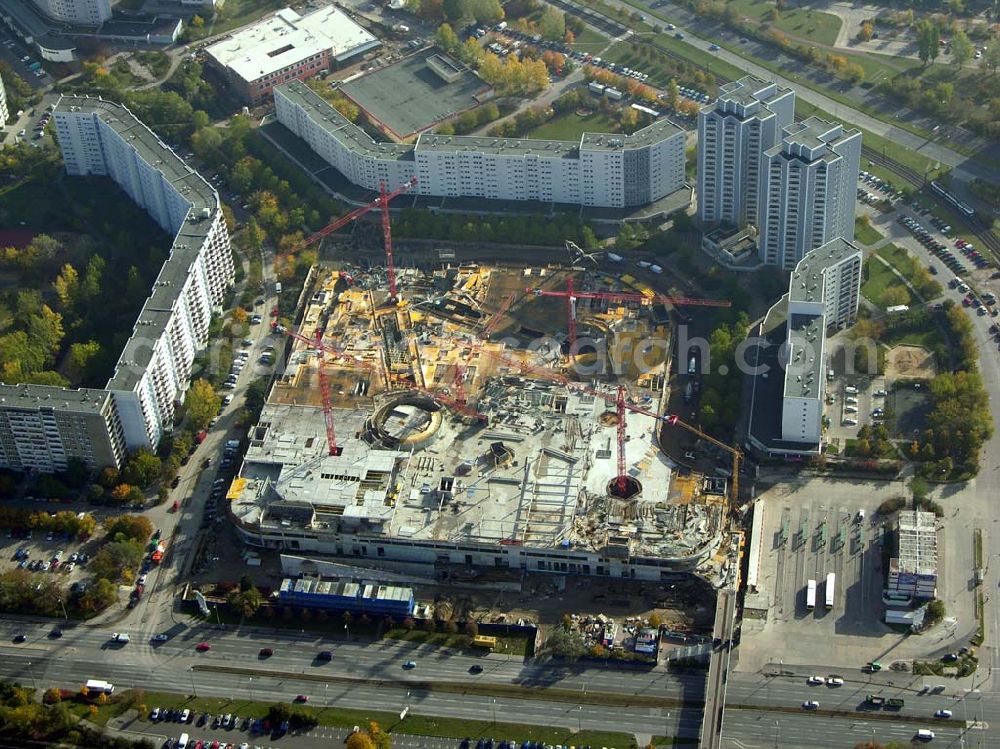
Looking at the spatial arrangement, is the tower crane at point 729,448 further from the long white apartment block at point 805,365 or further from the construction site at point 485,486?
the long white apartment block at point 805,365

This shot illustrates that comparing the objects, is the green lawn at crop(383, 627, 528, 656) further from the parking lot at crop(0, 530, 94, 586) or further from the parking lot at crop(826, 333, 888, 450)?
the parking lot at crop(826, 333, 888, 450)

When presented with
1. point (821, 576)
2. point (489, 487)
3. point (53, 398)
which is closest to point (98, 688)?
point (53, 398)

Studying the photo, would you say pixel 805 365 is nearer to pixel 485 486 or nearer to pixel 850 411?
pixel 850 411

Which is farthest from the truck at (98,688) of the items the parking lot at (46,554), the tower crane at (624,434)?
the tower crane at (624,434)

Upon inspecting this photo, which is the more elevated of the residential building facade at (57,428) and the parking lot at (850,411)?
the residential building facade at (57,428)

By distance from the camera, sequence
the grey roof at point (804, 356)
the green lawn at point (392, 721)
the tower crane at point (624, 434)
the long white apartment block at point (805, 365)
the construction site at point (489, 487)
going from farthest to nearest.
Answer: the grey roof at point (804, 356) < the long white apartment block at point (805, 365) < the tower crane at point (624, 434) < the construction site at point (489, 487) < the green lawn at point (392, 721)

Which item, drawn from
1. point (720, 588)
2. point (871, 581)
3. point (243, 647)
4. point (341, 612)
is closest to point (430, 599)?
point (341, 612)
